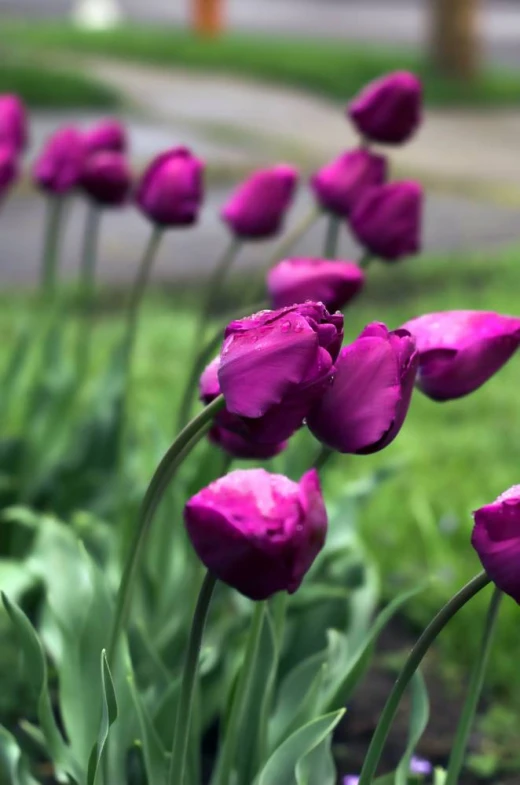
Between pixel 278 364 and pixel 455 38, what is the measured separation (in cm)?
933

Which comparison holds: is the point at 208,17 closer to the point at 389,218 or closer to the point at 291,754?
the point at 389,218

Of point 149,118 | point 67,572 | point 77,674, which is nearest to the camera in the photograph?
point 77,674

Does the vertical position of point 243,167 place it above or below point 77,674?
below

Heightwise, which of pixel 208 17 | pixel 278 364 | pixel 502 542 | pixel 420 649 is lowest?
pixel 208 17

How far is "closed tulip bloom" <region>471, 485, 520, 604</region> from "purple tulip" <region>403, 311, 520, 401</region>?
0.22 metres

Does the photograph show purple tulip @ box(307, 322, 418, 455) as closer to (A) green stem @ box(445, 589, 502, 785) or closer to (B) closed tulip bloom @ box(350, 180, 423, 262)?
(A) green stem @ box(445, 589, 502, 785)

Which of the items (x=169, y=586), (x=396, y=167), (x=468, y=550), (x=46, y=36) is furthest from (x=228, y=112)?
(x=169, y=586)

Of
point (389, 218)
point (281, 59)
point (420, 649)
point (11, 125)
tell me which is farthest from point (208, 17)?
point (420, 649)

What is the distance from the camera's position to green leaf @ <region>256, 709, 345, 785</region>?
113cm

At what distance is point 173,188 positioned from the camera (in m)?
1.63

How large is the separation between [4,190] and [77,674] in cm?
72

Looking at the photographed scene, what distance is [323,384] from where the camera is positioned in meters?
0.91

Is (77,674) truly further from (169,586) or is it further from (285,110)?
(285,110)

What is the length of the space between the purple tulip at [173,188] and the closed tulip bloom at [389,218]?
0.22m
